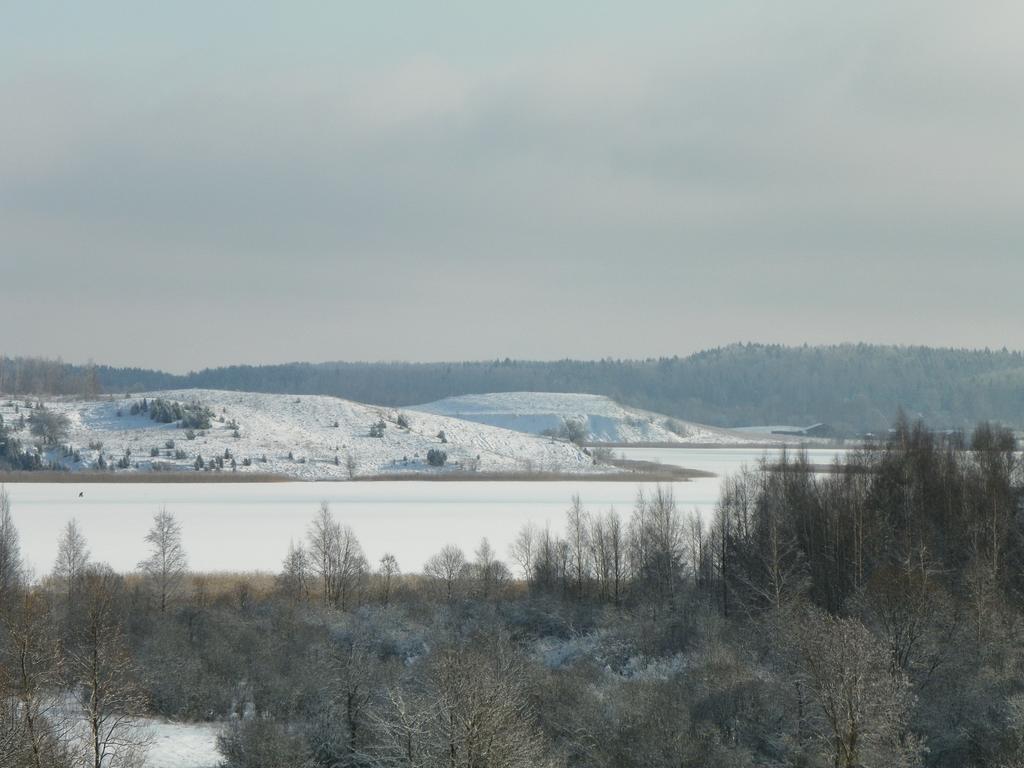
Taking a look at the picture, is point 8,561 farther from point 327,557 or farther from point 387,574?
point 387,574

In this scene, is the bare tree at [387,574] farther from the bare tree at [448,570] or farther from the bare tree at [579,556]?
the bare tree at [579,556]

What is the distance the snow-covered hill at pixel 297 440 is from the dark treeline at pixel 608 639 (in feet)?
211

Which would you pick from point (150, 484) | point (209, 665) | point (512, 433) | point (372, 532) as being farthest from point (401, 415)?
point (209, 665)

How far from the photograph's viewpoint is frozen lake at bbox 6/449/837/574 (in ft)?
213

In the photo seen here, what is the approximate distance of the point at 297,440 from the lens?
13775 cm

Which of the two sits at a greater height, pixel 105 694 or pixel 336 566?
pixel 336 566

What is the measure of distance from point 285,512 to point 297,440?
55.2 m

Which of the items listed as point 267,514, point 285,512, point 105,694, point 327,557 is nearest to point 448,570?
point 327,557

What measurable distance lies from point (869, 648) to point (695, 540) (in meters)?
31.5

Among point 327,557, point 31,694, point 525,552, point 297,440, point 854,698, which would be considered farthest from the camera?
point 297,440

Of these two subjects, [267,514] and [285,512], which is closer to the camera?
[267,514]

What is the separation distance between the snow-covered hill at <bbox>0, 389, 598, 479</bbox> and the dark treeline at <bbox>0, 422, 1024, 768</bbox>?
64.2 metres

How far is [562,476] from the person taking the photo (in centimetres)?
12975

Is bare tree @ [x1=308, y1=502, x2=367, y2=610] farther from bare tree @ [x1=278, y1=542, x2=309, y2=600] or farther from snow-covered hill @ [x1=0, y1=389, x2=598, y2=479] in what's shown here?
snow-covered hill @ [x1=0, y1=389, x2=598, y2=479]
